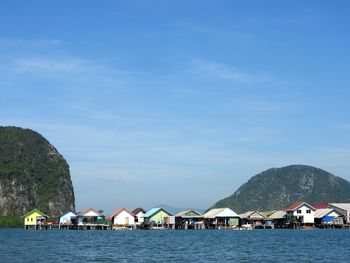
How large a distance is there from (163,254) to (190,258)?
4652 mm

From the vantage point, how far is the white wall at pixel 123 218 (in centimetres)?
12912

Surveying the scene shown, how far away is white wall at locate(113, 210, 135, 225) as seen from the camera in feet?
424

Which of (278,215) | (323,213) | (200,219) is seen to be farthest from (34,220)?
(323,213)

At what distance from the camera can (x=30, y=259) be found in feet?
160

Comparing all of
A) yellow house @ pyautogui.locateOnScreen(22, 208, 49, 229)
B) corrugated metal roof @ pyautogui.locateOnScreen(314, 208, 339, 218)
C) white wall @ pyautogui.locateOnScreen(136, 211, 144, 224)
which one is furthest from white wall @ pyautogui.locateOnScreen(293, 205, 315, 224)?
yellow house @ pyautogui.locateOnScreen(22, 208, 49, 229)

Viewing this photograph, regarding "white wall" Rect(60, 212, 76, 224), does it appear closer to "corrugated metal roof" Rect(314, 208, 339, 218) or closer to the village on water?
the village on water

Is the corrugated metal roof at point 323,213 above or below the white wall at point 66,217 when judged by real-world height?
below

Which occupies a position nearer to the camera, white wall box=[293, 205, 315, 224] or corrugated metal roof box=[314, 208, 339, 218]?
corrugated metal roof box=[314, 208, 339, 218]

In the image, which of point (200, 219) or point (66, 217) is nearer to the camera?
point (200, 219)

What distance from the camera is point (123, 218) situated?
130000mm

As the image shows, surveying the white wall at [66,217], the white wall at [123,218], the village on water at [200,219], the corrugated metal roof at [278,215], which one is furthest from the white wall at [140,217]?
the corrugated metal roof at [278,215]

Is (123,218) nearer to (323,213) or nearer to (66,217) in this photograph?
(66,217)

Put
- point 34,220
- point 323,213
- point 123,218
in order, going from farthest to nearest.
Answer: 1. point 34,220
2. point 123,218
3. point 323,213

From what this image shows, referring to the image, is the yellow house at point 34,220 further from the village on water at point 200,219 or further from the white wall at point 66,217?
the white wall at point 66,217
